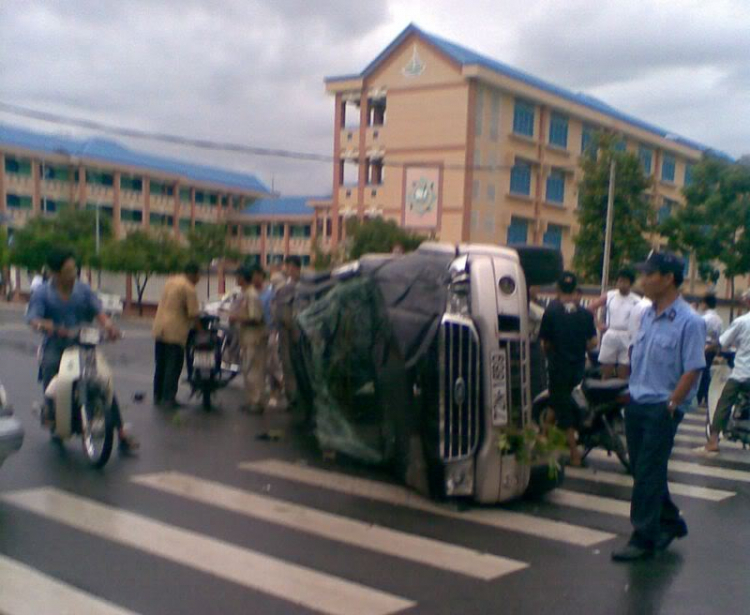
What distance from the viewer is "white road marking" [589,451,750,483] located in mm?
8492

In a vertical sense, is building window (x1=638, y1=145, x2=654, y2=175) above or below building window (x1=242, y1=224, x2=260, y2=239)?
above

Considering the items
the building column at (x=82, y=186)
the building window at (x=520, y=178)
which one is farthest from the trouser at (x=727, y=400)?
the building column at (x=82, y=186)

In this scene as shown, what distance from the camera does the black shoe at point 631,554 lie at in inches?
220

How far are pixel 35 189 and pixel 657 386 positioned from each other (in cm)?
6136

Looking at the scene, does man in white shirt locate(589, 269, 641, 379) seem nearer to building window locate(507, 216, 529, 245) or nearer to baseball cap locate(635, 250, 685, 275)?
baseball cap locate(635, 250, 685, 275)

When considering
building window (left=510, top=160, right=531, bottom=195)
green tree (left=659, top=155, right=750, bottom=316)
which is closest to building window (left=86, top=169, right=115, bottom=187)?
building window (left=510, top=160, right=531, bottom=195)

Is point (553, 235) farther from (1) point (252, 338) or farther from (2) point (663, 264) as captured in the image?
(2) point (663, 264)

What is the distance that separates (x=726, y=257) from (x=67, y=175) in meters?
47.3

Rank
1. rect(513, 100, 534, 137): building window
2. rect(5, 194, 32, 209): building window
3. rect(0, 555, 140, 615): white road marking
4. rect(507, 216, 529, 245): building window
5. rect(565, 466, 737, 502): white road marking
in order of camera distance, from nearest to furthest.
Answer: rect(0, 555, 140, 615): white road marking → rect(565, 466, 737, 502): white road marking → rect(513, 100, 534, 137): building window → rect(507, 216, 529, 245): building window → rect(5, 194, 32, 209): building window

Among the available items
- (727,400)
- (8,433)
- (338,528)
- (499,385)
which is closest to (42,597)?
(8,433)

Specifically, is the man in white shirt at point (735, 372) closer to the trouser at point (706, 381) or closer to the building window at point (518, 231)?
the trouser at point (706, 381)

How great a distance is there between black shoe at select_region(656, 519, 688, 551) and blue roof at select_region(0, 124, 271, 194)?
57888 mm

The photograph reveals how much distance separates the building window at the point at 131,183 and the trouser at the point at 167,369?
5528cm

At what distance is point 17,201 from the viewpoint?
60.5 m
